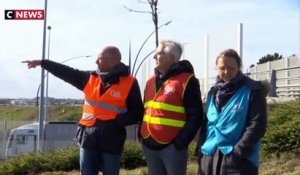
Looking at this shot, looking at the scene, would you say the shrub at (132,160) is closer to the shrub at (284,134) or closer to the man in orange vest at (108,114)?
the shrub at (284,134)

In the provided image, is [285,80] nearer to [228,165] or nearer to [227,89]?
[227,89]

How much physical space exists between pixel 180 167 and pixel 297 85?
1645 centimetres

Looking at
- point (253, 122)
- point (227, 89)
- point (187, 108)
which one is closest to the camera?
point (253, 122)

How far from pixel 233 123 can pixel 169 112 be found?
862 mm

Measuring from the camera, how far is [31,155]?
12797 mm

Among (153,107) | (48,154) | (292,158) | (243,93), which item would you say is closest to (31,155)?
(48,154)

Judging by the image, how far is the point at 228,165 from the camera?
540 cm

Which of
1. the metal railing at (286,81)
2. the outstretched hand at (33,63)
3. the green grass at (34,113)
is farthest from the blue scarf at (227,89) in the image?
the green grass at (34,113)

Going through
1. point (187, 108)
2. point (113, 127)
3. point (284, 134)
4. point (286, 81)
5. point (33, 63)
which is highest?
point (286, 81)

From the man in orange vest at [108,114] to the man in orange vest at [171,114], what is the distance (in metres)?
0.50

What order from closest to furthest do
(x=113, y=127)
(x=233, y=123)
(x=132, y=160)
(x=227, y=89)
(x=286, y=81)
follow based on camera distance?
(x=233, y=123), (x=227, y=89), (x=113, y=127), (x=132, y=160), (x=286, y=81)

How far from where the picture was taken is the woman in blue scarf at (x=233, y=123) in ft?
17.5

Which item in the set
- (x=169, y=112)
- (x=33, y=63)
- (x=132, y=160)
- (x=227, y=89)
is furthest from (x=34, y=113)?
(x=227, y=89)

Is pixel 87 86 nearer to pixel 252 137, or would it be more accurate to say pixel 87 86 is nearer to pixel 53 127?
pixel 252 137
